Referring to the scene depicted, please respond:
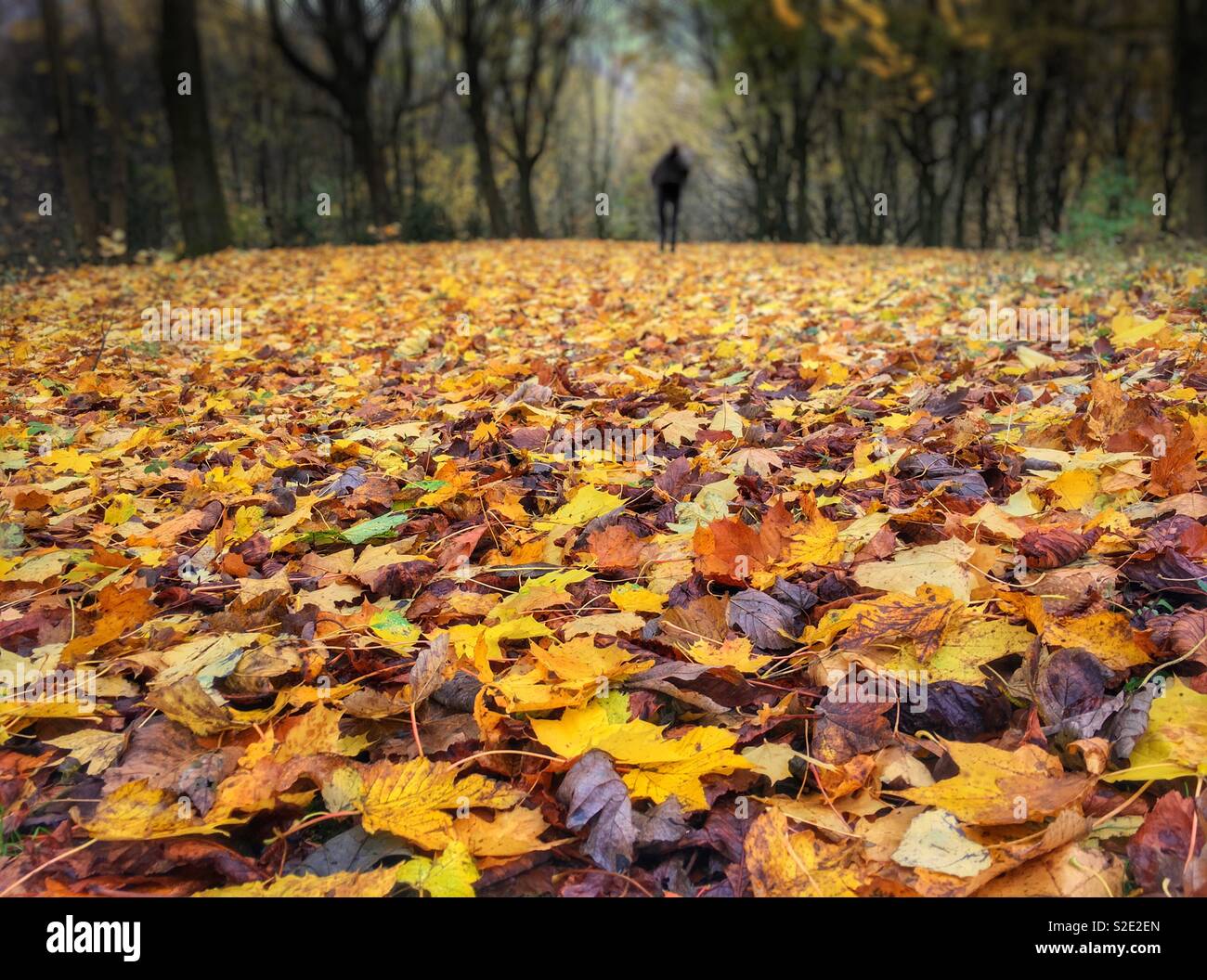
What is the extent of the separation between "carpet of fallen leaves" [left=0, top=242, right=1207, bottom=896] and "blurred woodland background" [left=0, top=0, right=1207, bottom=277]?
9.62m

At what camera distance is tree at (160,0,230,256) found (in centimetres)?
1108

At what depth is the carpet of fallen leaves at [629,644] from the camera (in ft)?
3.64

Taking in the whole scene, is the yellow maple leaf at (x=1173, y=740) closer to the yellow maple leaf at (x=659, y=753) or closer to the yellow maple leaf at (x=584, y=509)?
the yellow maple leaf at (x=659, y=753)

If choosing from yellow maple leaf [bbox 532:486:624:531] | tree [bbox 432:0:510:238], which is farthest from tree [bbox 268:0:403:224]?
yellow maple leaf [bbox 532:486:624:531]

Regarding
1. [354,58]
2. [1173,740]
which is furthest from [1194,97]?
[354,58]

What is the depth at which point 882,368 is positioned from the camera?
362cm

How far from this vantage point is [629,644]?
157cm

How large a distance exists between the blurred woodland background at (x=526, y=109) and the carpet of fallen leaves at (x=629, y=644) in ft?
31.5

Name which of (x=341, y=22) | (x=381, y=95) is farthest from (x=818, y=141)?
(x=341, y=22)

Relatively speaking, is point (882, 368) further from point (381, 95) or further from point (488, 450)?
point (381, 95)

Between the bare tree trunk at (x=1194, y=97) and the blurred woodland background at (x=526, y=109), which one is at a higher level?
the blurred woodland background at (x=526, y=109)

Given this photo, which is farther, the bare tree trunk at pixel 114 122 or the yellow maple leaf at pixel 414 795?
the bare tree trunk at pixel 114 122

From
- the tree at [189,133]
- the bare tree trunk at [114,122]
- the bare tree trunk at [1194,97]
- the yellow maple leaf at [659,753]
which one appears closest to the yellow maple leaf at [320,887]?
the yellow maple leaf at [659,753]
